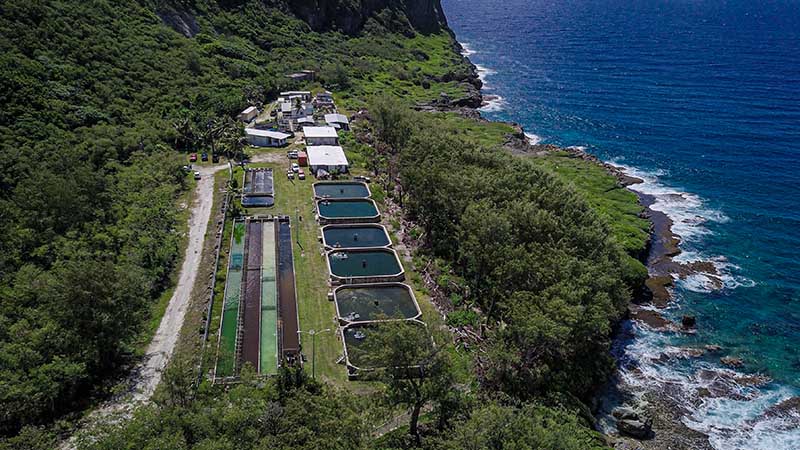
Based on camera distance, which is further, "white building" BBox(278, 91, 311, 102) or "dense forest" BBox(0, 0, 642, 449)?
"white building" BBox(278, 91, 311, 102)

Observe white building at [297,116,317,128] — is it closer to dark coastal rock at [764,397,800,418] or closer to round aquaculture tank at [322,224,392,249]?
round aquaculture tank at [322,224,392,249]

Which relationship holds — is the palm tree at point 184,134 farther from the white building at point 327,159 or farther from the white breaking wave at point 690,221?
the white breaking wave at point 690,221

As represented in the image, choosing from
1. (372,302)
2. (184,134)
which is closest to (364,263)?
(372,302)

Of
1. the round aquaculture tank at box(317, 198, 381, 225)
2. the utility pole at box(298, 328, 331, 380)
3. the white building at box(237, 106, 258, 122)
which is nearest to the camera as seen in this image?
the utility pole at box(298, 328, 331, 380)

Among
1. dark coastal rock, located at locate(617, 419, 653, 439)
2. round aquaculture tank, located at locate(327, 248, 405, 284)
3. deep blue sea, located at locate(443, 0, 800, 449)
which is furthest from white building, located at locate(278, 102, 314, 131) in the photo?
dark coastal rock, located at locate(617, 419, 653, 439)

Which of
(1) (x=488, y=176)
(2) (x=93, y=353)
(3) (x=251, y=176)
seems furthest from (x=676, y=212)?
(2) (x=93, y=353)

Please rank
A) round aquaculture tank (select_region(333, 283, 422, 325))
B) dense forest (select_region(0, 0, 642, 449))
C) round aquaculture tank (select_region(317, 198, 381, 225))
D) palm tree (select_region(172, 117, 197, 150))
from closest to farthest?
dense forest (select_region(0, 0, 642, 449)), round aquaculture tank (select_region(333, 283, 422, 325)), round aquaculture tank (select_region(317, 198, 381, 225)), palm tree (select_region(172, 117, 197, 150))

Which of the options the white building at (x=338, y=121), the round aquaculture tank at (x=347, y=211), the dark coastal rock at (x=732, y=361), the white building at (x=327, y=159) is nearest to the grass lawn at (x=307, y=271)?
the round aquaculture tank at (x=347, y=211)
